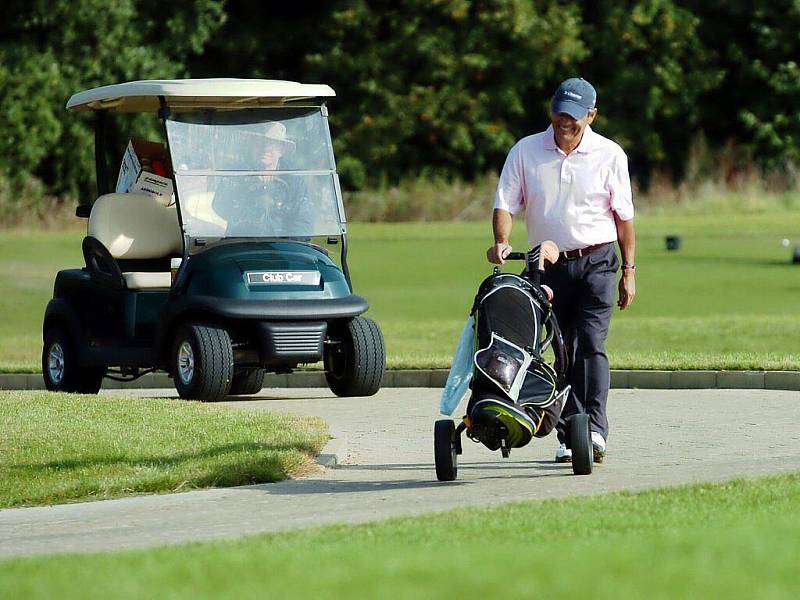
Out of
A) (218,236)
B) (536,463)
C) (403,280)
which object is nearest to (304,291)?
(218,236)

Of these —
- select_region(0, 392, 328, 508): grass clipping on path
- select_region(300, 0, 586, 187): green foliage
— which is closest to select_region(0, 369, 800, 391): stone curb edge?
select_region(0, 392, 328, 508): grass clipping on path

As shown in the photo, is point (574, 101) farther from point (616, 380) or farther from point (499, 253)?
point (616, 380)

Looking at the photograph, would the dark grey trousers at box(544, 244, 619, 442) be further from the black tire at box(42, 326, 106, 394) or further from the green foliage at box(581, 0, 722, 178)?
the green foliage at box(581, 0, 722, 178)

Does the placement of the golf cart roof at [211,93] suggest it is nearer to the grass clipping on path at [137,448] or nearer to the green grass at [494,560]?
the grass clipping on path at [137,448]

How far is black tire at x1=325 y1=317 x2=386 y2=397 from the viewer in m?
13.5

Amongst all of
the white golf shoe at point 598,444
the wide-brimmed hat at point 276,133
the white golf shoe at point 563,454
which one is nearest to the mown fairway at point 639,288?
the wide-brimmed hat at point 276,133

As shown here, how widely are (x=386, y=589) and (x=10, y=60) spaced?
39.0 meters

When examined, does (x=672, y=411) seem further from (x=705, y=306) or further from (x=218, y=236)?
(x=705, y=306)

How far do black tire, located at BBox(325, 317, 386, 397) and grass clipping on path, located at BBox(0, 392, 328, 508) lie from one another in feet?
6.81

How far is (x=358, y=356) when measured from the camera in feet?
44.4

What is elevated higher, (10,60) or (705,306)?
(10,60)

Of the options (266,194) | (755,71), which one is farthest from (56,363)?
(755,71)

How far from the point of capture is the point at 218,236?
13648mm

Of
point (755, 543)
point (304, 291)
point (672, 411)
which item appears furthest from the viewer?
point (304, 291)
